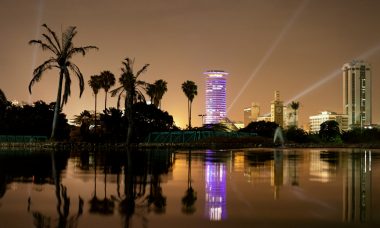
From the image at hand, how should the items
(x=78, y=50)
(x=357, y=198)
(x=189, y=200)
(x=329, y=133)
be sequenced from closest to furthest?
(x=189, y=200) < (x=357, y=198) < (x=78, y=50) < (x=329, y=133)

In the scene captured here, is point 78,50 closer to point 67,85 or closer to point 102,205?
point 67,85

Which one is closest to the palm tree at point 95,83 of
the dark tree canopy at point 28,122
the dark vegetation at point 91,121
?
the dark vegetation at point 91,121

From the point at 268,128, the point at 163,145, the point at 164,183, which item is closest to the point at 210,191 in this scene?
the point at 164,183

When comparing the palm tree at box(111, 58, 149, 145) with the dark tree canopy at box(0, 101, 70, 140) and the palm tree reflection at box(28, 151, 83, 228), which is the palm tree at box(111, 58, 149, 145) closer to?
the dark tree canopy at box(0, 101, 70, 140)

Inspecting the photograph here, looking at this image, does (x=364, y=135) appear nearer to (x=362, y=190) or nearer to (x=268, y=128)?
(x=268, y=128)

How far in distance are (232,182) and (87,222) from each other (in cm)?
769

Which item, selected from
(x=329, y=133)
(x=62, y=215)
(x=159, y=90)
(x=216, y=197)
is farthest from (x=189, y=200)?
(x=329, y=133)

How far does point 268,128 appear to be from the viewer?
397 ft

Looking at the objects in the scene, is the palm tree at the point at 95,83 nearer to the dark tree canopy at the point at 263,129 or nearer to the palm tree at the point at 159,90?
the palm tree at the point at 159,90

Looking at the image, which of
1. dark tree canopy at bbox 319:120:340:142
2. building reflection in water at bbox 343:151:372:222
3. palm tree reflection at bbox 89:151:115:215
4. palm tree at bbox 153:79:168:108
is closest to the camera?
building reflection in water at bbox 343:151:372:222

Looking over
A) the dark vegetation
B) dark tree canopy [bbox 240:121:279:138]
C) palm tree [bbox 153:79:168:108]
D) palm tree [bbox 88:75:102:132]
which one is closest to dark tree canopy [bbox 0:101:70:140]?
the dark vegetation

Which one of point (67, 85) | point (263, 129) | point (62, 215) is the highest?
point (67, 85)

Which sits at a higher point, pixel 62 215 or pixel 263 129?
pixel 263 129

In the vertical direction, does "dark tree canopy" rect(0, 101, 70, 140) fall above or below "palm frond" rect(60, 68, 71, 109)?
below
